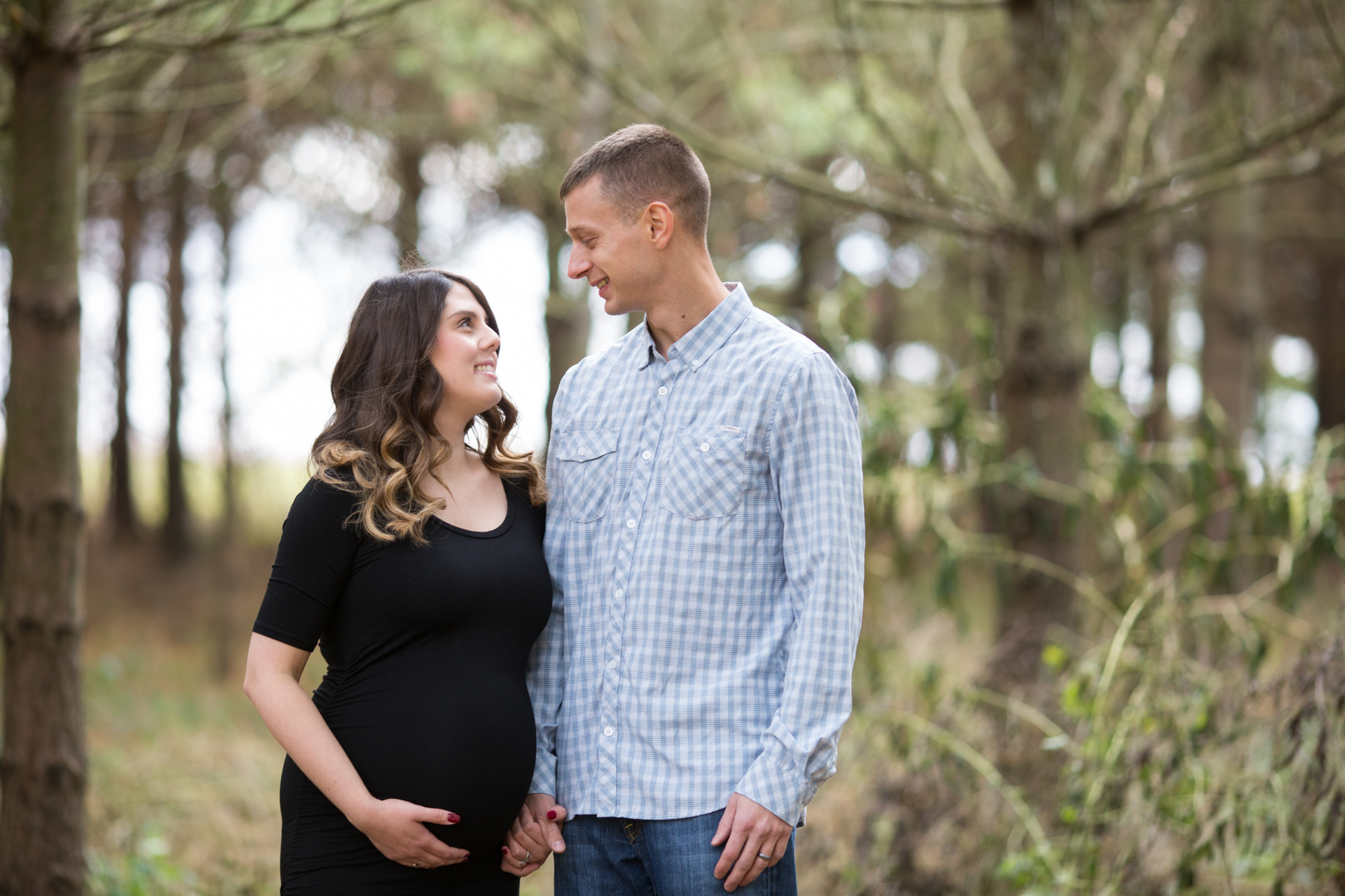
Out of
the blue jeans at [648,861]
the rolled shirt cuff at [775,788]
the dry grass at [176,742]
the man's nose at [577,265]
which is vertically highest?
the man's nose at [577,265]

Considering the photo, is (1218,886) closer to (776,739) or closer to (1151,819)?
(1151,819)

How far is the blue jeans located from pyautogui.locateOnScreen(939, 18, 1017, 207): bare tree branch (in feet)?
10.1

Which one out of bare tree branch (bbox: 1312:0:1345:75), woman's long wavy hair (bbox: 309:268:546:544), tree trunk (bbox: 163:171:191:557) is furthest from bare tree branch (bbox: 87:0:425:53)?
tree trunk (bbox: 163:171:191:557)

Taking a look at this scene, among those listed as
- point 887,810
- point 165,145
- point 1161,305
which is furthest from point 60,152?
point 1161,305

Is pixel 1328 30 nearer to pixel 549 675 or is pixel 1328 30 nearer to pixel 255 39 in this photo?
pixel 549 675

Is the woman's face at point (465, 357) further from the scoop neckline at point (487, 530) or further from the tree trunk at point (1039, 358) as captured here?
the tree trunk at point (1039, 358)

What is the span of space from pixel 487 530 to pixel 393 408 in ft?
1.00

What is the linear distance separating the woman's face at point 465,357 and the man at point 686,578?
226mm

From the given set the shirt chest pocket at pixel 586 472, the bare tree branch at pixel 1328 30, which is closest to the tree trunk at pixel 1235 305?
the bare tree branch at pixel 1328 30

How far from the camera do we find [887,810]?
3715 millimetres

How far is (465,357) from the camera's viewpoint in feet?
7.34

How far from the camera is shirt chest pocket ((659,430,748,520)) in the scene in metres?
2.01

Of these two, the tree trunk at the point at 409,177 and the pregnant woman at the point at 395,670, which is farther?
the tree trunk at the point at 409,177

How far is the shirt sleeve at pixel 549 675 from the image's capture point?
2145mm
